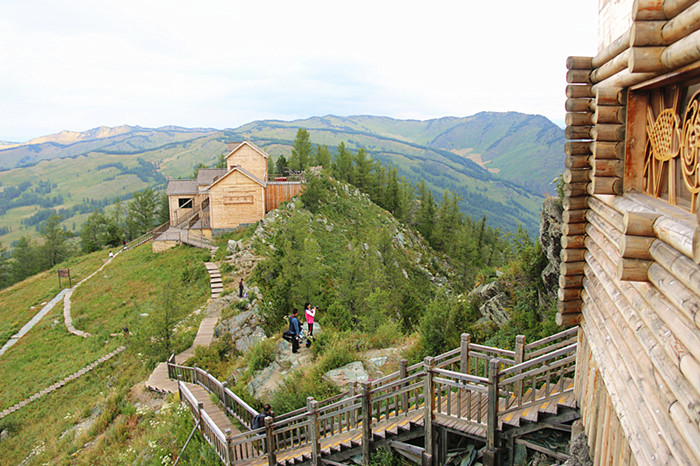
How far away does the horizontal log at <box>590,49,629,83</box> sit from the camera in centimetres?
517

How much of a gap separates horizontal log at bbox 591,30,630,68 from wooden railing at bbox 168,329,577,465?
5.56 metres

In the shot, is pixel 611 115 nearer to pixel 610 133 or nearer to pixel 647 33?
pixel 610 133

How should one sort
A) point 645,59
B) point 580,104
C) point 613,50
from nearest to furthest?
point 645,59
point 613,50
point 580,104

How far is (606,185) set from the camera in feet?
19.4

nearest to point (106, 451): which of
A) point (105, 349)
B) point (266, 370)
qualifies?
point (266, 370)

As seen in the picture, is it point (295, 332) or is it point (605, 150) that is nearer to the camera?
point (605, 150)

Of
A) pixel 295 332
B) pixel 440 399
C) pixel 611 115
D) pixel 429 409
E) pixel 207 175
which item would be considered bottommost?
pixel 295 332

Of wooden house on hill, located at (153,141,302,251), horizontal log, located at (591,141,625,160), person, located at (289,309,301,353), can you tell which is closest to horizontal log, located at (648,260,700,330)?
horizontal log, located at (591,141,625,160)

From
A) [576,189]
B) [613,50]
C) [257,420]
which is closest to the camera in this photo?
[613,50]

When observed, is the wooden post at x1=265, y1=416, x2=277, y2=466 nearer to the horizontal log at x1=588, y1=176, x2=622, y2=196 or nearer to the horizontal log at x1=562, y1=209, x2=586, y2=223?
the horizontal log at x1=562, y1=209, x2=586, y2=223

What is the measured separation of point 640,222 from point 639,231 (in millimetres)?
87

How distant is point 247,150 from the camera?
3800 cm

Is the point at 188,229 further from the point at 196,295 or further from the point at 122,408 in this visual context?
the point at 122,408

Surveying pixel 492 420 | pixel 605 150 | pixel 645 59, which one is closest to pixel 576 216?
pixel 605 150
